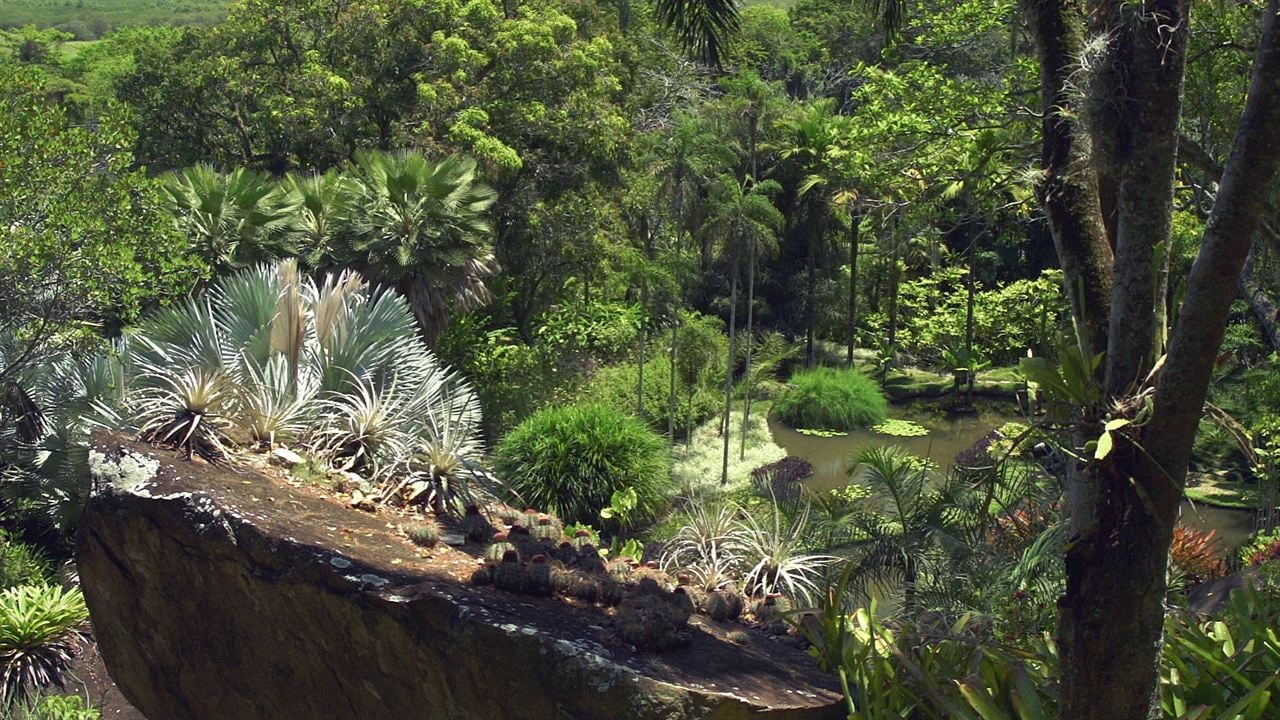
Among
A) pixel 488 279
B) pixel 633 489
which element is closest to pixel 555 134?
pixel 488 279

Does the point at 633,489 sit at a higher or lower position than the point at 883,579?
lower

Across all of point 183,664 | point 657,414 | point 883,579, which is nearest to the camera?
point 183,664

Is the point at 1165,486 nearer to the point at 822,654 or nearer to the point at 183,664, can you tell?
the point at 822,654

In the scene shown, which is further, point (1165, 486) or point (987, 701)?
point (987, 701)

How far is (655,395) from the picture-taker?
27.8m

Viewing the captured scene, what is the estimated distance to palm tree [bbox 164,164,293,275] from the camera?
1862 centimetres

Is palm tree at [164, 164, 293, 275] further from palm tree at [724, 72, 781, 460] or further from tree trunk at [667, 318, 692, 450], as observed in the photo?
palm tree at [724, 72, 781, 460]

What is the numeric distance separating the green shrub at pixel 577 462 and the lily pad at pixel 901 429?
12.1 m

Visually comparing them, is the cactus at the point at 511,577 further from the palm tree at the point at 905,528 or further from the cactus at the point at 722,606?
the palm tree at the point at 905,528

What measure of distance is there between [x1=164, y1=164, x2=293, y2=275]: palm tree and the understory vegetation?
0.22 ft

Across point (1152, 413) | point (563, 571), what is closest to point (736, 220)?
point (563, 571)

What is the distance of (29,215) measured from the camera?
11.3m

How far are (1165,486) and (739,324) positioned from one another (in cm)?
3004

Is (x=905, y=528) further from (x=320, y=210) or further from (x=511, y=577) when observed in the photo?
(x=320, y=210)
